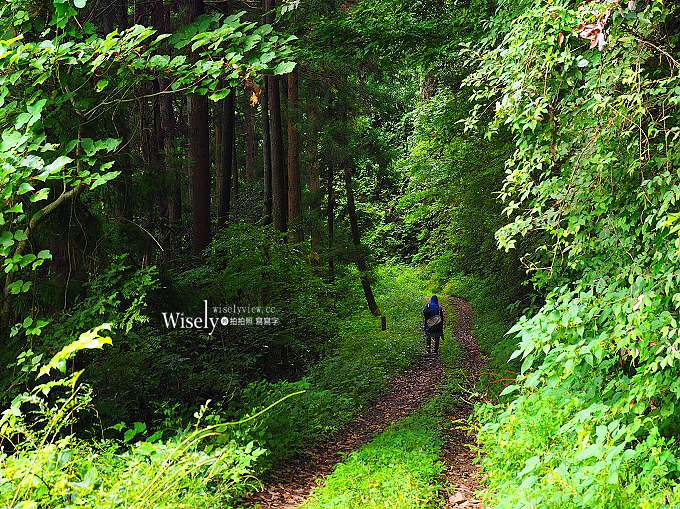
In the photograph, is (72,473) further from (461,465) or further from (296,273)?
(296,273)

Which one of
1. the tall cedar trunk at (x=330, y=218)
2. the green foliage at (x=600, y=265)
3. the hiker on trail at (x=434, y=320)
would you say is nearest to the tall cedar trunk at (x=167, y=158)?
the green foliage at (x=600, y=265)

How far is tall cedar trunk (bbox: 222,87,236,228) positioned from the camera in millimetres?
11805

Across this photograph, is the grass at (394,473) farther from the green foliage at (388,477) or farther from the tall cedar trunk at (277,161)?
the tall cedar trunk at (277,161)

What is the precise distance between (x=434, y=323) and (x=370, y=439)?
6980 mm

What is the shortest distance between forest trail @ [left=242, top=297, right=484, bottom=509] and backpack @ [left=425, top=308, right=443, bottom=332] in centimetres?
174

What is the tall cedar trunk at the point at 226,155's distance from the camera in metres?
11.8

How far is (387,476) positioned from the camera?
5.27 metres

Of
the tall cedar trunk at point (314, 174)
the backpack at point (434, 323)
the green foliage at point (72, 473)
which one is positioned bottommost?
the backpack at point (434, 323)

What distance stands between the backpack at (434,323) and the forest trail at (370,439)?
1.74 meters

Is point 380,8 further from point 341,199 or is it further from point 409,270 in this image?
point 409,270

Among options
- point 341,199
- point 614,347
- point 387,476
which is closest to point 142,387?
point 387,476

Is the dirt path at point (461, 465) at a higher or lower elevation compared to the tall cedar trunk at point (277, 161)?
lower

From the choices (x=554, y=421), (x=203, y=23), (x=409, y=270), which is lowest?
(x=409, y=270)

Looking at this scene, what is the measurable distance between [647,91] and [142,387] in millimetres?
7021
